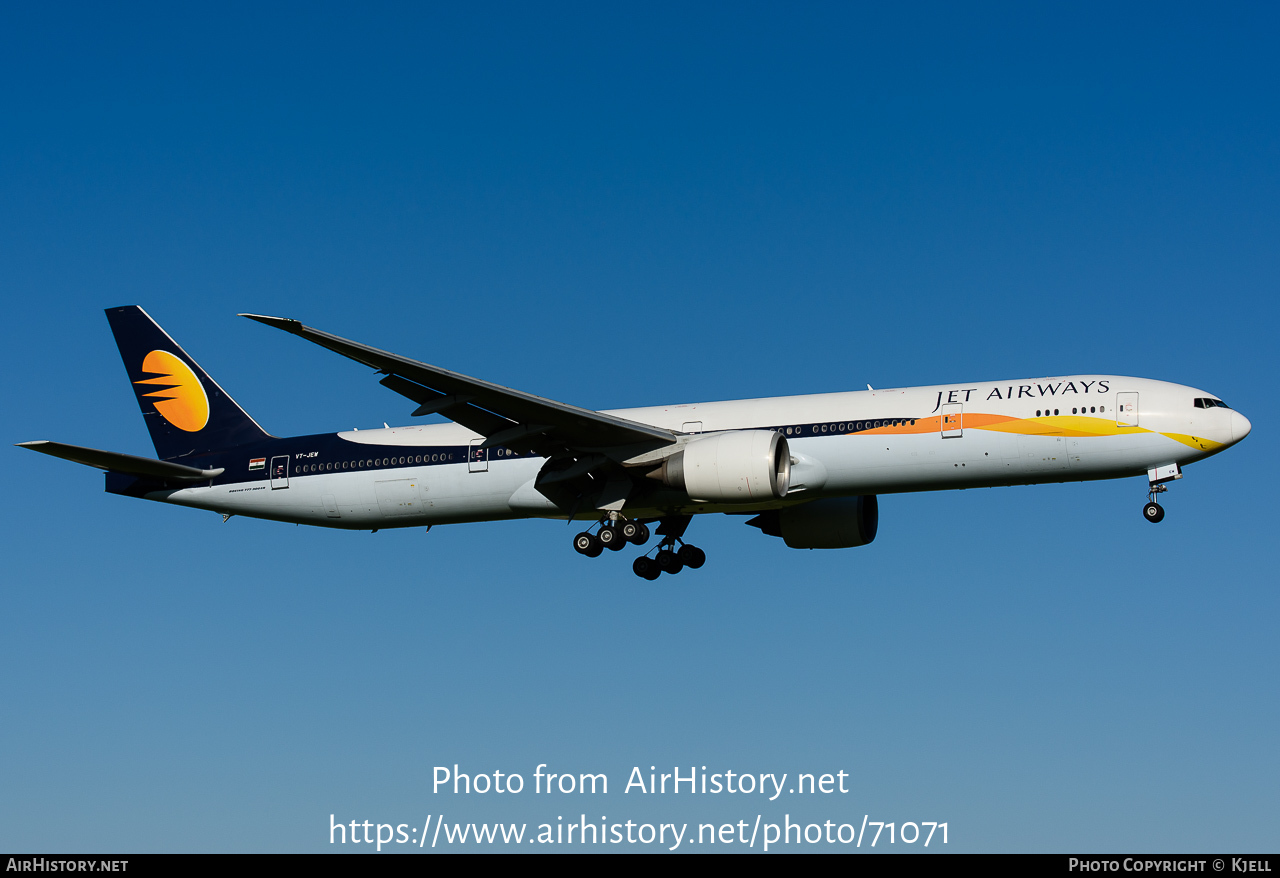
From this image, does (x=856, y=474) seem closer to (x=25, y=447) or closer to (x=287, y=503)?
(x=287, y=503)

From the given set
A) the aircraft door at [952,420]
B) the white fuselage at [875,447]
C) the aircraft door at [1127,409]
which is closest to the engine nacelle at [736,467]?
the white fuselage at [875,447]

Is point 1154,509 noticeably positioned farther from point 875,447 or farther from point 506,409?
point 506,409

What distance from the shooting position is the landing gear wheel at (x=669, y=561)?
37.5 metres

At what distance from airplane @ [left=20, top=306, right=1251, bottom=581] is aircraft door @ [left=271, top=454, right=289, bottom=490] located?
6cm

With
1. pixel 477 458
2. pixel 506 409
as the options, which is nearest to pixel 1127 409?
pixel 506 409

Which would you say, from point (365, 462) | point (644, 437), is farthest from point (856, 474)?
point (365, 462)

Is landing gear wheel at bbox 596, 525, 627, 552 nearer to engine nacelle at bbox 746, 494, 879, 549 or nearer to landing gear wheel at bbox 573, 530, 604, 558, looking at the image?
landing gear wheel at bbox 573, 530, 604, 558

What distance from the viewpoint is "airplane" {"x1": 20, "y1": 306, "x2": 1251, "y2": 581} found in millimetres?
31047

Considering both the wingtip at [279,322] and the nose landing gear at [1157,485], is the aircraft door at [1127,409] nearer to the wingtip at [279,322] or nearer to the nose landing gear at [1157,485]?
the nose landing gear at [1157,485]

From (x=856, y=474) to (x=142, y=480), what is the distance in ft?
68.4

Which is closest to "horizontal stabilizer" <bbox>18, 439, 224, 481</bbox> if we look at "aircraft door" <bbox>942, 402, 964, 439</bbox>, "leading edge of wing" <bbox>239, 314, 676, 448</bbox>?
"leading edge of wing" <bbox>239, 314, 676, 448</bbox>

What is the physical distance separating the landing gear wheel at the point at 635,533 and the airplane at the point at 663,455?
59mm

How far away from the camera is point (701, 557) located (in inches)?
1485

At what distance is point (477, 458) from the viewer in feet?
117
